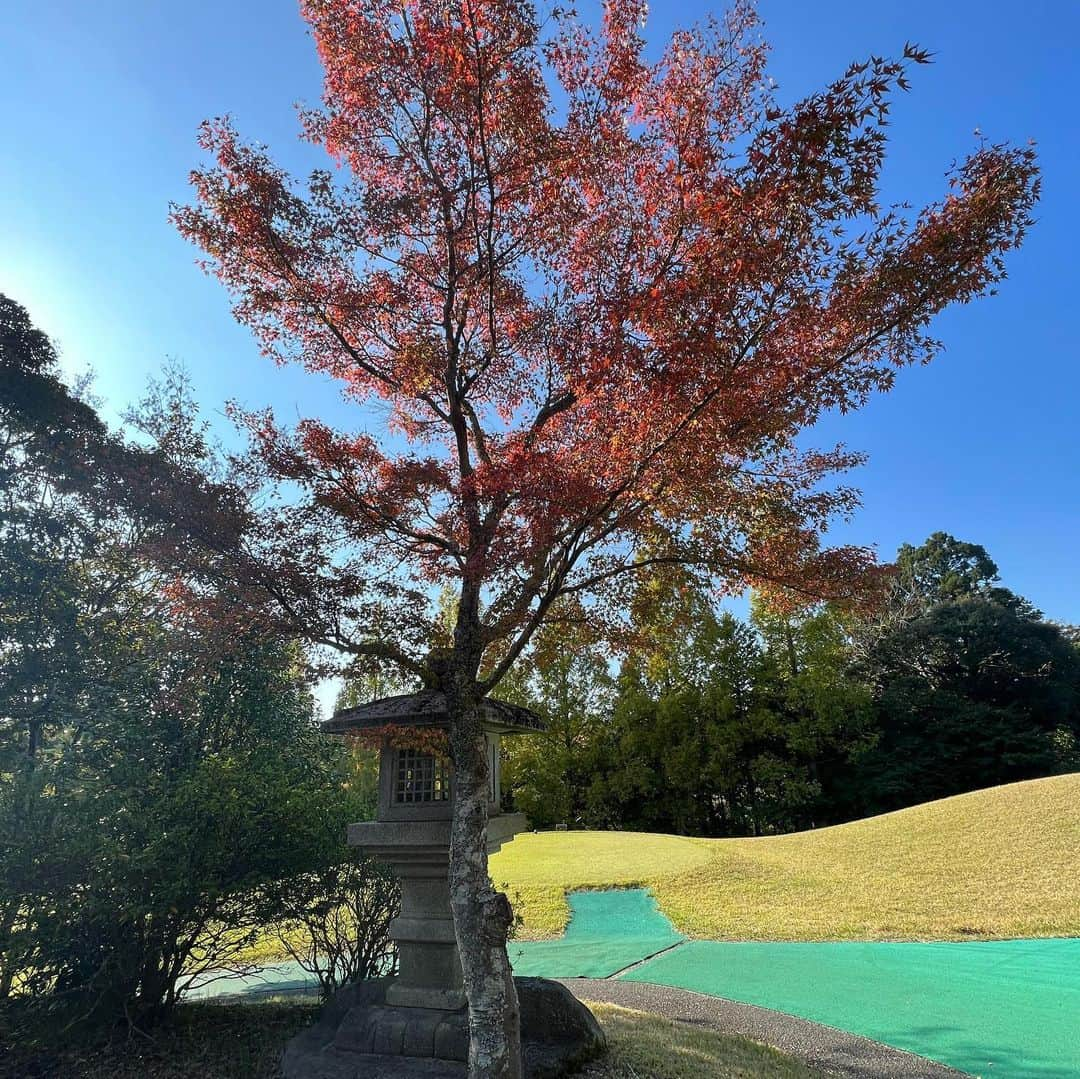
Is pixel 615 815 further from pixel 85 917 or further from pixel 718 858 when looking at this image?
pixel 85 917

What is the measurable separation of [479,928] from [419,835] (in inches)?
46.5

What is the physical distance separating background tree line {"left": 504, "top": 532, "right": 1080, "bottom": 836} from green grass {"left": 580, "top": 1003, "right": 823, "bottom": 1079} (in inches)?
601

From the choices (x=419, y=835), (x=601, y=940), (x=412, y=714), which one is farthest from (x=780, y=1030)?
(x=601, y=940)

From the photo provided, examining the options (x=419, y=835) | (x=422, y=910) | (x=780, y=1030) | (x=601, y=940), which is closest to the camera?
(x=419, y=835)

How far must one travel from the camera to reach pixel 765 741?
20906 mm

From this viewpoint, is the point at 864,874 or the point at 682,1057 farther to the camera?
the point at 864,874

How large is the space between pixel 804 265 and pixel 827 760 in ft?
72.0

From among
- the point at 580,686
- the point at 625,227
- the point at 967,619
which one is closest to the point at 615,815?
the point at 580,686

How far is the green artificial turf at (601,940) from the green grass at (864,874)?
0.92 ft

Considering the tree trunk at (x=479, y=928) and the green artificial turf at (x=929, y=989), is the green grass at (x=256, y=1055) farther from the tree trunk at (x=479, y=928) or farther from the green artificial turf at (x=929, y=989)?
the green artificial turf at (x=929, y=989)

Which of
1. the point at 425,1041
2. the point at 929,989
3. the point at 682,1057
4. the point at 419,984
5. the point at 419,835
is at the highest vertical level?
the point at 419,835

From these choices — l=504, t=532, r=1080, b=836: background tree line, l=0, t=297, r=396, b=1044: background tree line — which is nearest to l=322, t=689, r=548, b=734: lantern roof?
l=0, t=297, r=396, b=1044: background tree line

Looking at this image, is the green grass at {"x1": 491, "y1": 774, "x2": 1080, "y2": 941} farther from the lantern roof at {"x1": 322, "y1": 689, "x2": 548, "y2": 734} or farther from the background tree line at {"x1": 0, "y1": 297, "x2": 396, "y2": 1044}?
the lantern roof at {"x1": 322, "y1": 689, "x2": 548, "y2": 734}

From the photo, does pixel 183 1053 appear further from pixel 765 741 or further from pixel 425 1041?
pixel 765 741
